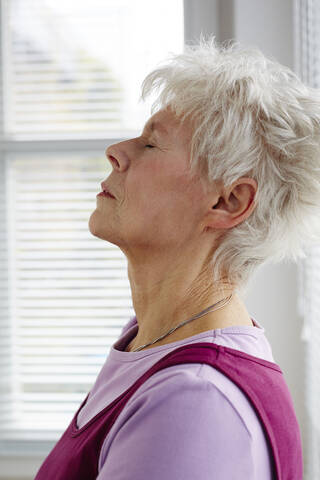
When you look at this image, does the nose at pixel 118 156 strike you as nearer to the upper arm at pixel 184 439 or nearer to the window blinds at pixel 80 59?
the upper arm at pixel 184 439

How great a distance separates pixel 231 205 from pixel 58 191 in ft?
3.91

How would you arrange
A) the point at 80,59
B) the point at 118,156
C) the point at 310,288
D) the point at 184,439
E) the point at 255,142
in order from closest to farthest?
the point at 184,439
the point at 255,142
the point at 118,156
the point at 310,288
the point at 80,59

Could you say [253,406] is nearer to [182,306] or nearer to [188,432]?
[188,432]

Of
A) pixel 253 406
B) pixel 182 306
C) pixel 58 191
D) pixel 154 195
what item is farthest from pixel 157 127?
pixel 58 191

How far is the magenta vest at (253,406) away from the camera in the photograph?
76cm

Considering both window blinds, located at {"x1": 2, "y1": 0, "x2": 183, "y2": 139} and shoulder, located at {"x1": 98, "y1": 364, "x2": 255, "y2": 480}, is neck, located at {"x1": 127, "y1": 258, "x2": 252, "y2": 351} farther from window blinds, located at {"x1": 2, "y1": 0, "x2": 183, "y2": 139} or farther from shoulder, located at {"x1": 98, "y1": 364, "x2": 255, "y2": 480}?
window blinds, located at {"x1": 2, "y1": 0, "x2": 183, "y2": 139}

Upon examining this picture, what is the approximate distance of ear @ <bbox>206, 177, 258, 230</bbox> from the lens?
2.99 ft

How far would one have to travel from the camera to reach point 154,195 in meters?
0.95

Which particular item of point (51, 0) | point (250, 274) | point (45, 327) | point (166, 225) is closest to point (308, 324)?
point (250, 274)

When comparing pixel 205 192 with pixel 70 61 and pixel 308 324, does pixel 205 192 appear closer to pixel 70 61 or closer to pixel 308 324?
pixel 308 324

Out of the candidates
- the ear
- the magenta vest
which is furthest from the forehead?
the magenta vest

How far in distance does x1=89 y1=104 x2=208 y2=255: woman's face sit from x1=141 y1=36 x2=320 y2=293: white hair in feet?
0.10

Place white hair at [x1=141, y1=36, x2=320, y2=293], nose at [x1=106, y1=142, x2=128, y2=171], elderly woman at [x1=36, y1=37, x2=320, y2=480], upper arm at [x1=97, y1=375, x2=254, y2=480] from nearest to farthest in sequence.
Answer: upper arm at [x1=97, y1=375, x2=254, y2=480] < elderly woman at [x1=36, y1=37, x2=320, y2=480] < white hair at [x1=141, y1=36, x2=320, y2=293] < nose at [x1=106, y1=142, x2=128, y2=171]

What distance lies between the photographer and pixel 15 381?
2.01m
